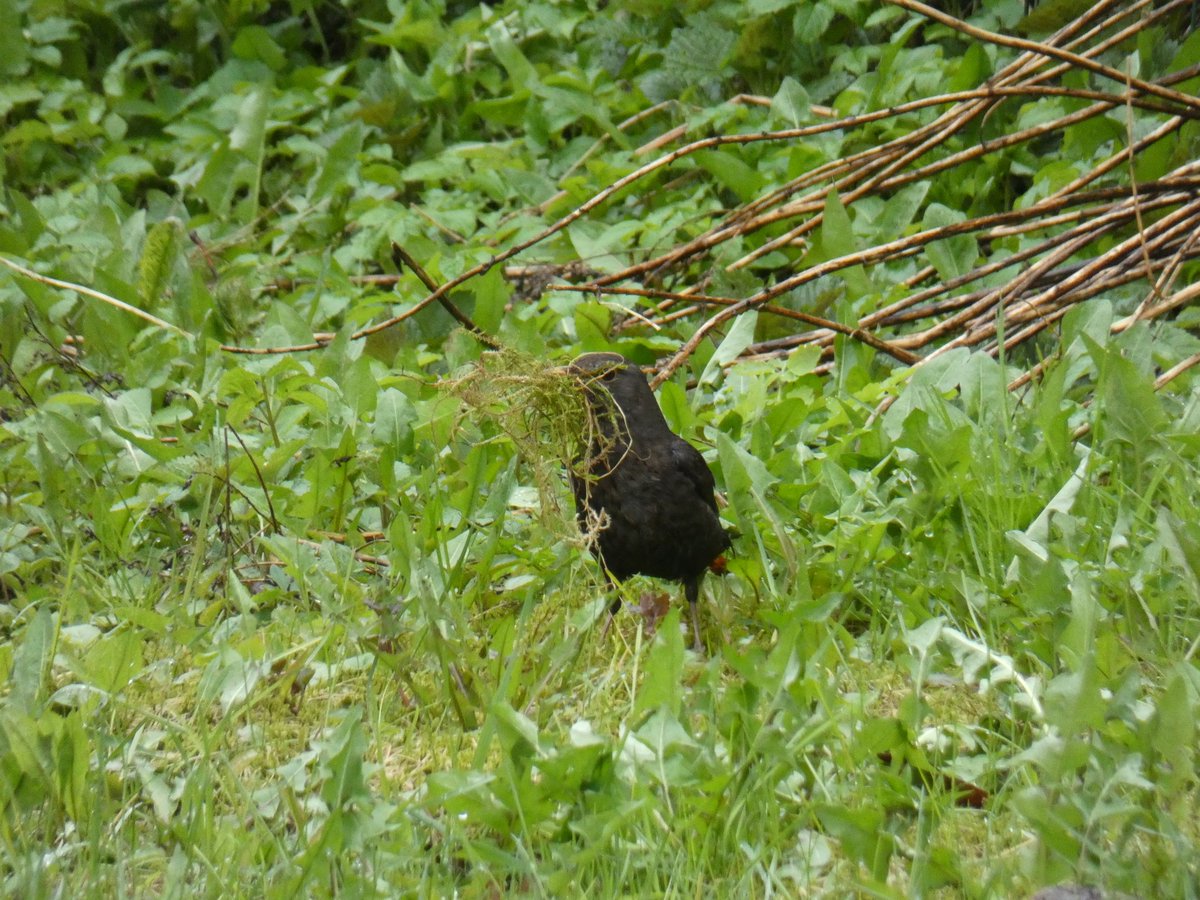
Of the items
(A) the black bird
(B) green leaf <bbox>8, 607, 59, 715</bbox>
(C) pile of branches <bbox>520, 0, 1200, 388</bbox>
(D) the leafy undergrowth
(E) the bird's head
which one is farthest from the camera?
(C) pile of branches <bbox>520, 0, 1200, 388</bbox>

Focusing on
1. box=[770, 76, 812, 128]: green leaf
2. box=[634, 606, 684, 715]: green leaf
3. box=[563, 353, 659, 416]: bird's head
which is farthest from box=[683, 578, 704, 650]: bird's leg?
box=[770, 76, 812, 128]: green leaf

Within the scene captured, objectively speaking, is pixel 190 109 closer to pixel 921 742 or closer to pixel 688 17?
pixel 688 17

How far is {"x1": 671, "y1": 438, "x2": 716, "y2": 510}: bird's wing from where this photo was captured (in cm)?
290

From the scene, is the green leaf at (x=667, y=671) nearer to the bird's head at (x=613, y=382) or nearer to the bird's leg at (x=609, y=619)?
the bird's leg at (x=609, y=619)

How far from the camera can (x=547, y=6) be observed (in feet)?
19.9

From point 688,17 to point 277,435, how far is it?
281 centimetres

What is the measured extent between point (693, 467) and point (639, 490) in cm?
14

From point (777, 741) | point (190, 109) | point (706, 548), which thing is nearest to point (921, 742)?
point (777, 741)

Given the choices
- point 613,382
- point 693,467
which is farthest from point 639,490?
point 613,382

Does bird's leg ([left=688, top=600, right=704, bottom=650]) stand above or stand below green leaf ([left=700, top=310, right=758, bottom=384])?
below

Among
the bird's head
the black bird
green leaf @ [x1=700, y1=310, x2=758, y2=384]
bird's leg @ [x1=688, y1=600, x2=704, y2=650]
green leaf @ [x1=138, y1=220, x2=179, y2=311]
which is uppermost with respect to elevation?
the bird's head

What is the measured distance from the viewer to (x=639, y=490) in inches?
112

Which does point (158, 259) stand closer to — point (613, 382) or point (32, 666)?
point (613, 382)

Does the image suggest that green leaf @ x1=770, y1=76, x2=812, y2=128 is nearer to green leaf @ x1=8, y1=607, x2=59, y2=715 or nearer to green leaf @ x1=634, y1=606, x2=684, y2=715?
green leaf @ x1=634, y1=606, x2=684, y2=715
